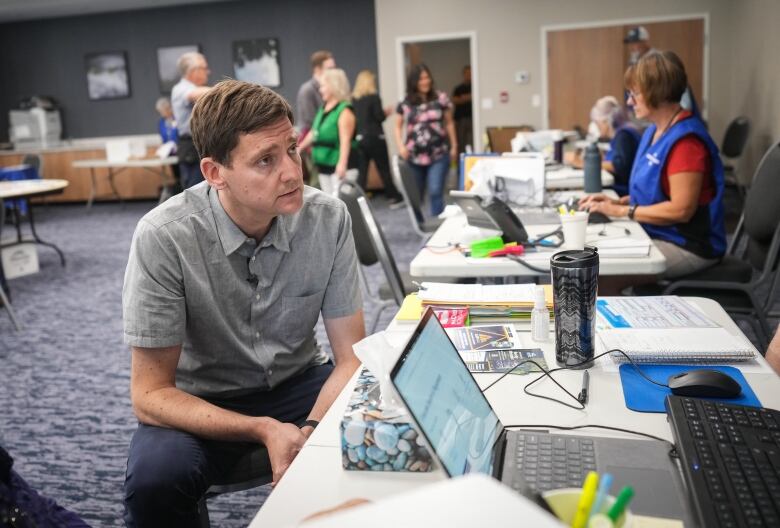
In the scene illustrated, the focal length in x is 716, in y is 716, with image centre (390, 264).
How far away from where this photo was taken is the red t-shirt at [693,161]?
9.14ft

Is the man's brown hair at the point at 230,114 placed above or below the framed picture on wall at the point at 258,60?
below

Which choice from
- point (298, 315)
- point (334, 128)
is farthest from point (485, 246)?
point (334, 128)

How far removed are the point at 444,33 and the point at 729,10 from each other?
346cm

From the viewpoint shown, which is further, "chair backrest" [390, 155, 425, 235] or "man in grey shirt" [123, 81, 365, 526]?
"chair backrest" [390, 155, 425, 235]

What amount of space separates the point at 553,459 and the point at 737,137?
24.1 feet

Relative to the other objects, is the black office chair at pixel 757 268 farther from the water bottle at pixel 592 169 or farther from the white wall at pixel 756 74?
the white wall at pixel 756 74

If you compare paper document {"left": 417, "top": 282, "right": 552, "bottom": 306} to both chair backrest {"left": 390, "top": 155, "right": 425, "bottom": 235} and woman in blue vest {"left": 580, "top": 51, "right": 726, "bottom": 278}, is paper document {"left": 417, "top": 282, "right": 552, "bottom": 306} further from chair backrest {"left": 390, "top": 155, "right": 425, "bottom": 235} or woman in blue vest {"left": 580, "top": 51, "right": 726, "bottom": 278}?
chair backrest {"left": 390, "top": 155, "right": 425, "bottom": 235}

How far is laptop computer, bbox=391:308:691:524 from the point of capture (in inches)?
36.2

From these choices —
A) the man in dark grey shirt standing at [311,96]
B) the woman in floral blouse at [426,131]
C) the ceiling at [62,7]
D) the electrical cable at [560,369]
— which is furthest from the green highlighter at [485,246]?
the ceiling at [62,7]

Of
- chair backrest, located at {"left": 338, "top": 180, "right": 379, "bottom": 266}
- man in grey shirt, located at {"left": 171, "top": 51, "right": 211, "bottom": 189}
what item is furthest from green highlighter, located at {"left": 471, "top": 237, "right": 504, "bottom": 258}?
man in grey shirt, located at {"left": 171, "top": 51, "right": 211, "bottom": 189}

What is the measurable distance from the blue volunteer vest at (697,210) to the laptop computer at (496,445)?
1.94m

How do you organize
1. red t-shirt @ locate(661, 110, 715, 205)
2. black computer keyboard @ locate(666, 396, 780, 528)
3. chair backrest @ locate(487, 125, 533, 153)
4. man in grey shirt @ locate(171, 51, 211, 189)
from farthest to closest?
chair backrest @ locate(487, 125, 533, 153) < man in grey shirt @ locate(171, 51, 211, 189) < red t-shirt @ locate(661, 110, 715, 205) < black computer keyboard @ locate(666, 396, 780, 528)

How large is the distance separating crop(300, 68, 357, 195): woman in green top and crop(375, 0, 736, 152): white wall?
3.86 metres

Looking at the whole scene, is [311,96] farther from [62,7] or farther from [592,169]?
[62,7]
